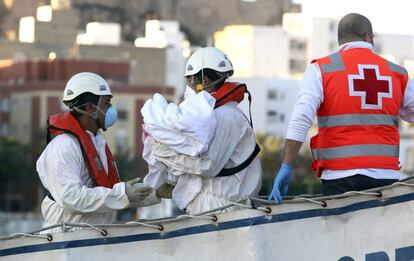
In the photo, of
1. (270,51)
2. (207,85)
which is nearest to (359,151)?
(207,85)

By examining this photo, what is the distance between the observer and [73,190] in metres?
9.72

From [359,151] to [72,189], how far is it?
70.2 inches

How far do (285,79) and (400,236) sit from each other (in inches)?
4528

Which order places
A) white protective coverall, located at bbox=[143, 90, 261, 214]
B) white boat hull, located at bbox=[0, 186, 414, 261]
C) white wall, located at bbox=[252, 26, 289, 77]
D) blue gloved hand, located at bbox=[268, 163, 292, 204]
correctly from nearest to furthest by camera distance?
white boat hull, located at bbox=[0, 186, 414, 261]
blue gloved hand, located at bbox=[268, 163, 292, 204]
white protective coverall, located at bbox=[143, 90, 261, 214]
white wall, located at bbox=[252, 26, 289, 77]

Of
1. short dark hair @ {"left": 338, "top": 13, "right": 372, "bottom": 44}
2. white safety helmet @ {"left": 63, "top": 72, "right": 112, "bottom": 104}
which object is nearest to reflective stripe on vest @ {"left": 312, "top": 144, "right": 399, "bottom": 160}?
short dark hair @ {"left": 338, "top": 13, "right": 372, "bottom": 44}

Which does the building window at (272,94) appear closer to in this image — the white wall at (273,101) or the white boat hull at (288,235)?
the white wall at (273,101)

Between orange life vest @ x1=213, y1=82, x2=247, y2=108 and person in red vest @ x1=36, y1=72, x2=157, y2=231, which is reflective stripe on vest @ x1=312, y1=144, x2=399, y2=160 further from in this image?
person in red vest @ x1=36, y1=72, x2=157, y2=231

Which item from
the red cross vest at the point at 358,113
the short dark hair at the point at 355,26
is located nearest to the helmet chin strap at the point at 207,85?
the red cross vest at the point at 358,113

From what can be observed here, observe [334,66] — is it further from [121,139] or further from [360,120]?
[121,139]

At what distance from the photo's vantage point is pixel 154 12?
17325cm

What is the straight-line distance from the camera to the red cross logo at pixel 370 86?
9.20 m

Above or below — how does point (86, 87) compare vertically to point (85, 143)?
above

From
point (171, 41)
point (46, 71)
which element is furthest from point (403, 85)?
point (171, 41)

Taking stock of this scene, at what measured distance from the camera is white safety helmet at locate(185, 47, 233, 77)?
31.9ft
